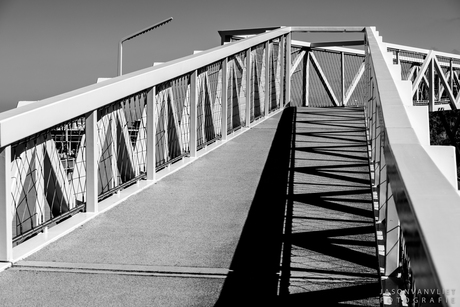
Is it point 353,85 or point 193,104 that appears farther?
point 353,85

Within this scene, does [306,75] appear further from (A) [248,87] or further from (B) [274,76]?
(A) [248,87]

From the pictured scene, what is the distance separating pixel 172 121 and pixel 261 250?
3.59 metres

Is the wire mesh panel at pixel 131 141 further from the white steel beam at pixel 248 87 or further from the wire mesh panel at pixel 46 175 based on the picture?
the white steel beam at pixel 248 87

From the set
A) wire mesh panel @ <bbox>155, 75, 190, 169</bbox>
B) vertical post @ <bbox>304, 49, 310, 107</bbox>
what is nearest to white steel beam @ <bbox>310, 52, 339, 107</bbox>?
vertical post @ <bbox>304, 49, 310, 107</bbox>

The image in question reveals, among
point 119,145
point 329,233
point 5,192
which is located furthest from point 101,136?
point 329,233

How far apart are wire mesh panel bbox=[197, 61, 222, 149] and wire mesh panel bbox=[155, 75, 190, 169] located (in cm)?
28

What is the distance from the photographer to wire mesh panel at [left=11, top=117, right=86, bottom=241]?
15.9ft

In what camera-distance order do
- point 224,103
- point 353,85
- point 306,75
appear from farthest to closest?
point 353,85, point 306,75, point 224,103

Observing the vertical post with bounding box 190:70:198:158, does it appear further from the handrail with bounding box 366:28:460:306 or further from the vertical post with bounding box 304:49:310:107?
the vertical post with bounding box 304:49:310:107

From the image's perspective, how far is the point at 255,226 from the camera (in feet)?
16.3

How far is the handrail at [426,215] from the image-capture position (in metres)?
1.11

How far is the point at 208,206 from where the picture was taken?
18.4 feet

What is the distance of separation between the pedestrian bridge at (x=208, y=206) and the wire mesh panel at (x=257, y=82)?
2050 millimetres

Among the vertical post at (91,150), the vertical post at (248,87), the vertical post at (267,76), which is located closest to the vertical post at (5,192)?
the vertical post at (91,150)
